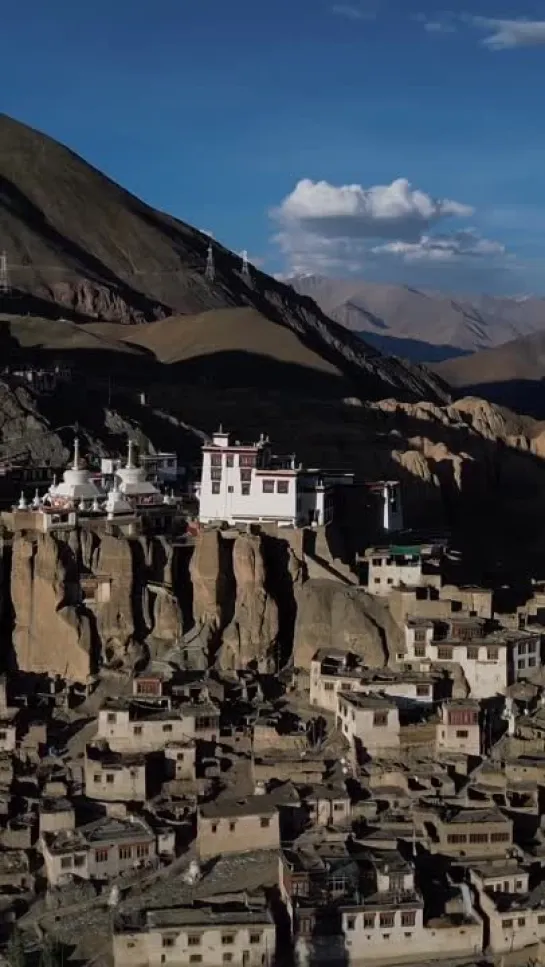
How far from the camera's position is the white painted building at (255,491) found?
36.3 meters

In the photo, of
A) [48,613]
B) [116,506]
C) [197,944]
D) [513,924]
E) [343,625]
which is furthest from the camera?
[116,506]

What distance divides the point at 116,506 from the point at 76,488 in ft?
4.98

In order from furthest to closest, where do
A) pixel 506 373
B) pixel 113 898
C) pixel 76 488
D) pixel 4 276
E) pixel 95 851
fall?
pixel 506 373, pixel 4 276, pixel 76 488, pixel 95 851, pixel 113 898

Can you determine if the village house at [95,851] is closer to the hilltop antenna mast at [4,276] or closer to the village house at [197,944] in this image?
the village house at [197,944]

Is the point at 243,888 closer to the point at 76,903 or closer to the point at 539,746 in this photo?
the point at 76,903

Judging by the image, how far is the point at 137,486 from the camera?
38656 millimetres

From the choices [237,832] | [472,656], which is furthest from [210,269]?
[237,832]

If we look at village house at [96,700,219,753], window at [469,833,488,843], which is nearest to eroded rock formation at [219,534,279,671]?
village house at [96,700,219,753]

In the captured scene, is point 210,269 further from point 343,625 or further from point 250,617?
point 343,625

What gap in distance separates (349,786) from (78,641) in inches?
345

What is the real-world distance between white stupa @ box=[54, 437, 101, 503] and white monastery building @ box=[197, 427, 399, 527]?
3142 millimetres

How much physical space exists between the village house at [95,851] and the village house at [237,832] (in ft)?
3.32

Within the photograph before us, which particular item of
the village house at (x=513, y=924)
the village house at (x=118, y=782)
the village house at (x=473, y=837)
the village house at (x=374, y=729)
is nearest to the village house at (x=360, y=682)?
the village house at (x=374, y=729)

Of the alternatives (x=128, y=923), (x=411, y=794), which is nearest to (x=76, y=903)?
(x=128, y=923)
